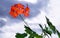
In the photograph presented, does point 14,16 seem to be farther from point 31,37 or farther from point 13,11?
point 31,37

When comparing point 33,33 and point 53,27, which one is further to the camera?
point 53,27

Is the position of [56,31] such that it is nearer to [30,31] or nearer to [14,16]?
[30,31]

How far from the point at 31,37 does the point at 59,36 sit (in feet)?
2.76

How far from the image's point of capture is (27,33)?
3.43 meters

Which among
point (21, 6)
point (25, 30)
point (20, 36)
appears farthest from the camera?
point (21, 6)

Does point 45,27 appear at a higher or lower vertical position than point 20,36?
higher

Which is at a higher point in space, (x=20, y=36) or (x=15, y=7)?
(x=15, y=7)

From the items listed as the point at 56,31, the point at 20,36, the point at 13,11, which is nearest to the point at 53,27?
the point at 56,31

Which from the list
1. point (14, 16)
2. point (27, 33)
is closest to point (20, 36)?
point (27, 33)

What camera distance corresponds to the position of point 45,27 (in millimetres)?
3623

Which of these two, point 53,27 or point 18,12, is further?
point 53,27

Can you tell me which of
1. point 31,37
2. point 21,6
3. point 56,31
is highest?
point 21,6

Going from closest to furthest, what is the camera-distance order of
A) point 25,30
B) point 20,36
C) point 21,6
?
point 20,36 → point 25,30 → point 21,6

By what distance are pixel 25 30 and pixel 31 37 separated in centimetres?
34
